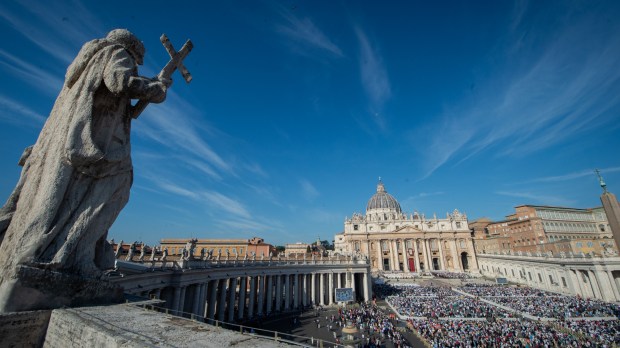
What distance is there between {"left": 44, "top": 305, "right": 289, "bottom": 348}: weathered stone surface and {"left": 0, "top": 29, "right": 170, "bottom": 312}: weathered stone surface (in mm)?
1072

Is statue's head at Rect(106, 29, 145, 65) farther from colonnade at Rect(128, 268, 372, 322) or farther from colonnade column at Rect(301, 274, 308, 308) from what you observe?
colonnade column at Rect(301, 274, 308, 308)

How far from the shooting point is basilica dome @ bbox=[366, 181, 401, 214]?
353 feet

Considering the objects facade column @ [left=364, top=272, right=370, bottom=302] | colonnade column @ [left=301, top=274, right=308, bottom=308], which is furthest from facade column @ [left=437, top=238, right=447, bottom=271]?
colonnade column @ [left=301, top=274, right=308, bottom=308]

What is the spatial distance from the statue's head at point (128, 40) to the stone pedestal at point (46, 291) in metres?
6.77

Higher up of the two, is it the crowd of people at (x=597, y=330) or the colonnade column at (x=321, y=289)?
the colonnade column at (x=321, y=289)

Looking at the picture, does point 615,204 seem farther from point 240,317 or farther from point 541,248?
point 541,248

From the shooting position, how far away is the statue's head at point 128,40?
8708 mm

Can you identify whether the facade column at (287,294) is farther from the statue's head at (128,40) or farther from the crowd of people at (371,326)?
the statue's head at (128,40)

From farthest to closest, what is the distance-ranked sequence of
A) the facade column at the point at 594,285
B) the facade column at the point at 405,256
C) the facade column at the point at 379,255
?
the facade column at the point at 379,255 < the facade column at the point at 405,256 < the facade column at the point at 594,285

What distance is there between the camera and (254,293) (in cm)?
3409

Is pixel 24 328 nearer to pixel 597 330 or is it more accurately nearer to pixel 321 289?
pixel 597 330

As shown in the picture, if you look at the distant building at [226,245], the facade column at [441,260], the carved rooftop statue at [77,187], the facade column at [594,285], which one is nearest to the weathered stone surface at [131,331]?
the carved rooftop statue at [77,187]

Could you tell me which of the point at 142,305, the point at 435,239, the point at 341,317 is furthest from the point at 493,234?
the point at 142,305

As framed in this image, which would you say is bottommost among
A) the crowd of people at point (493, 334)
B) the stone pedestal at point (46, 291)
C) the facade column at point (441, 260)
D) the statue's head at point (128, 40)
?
the crowd of people at point (493, 334)
